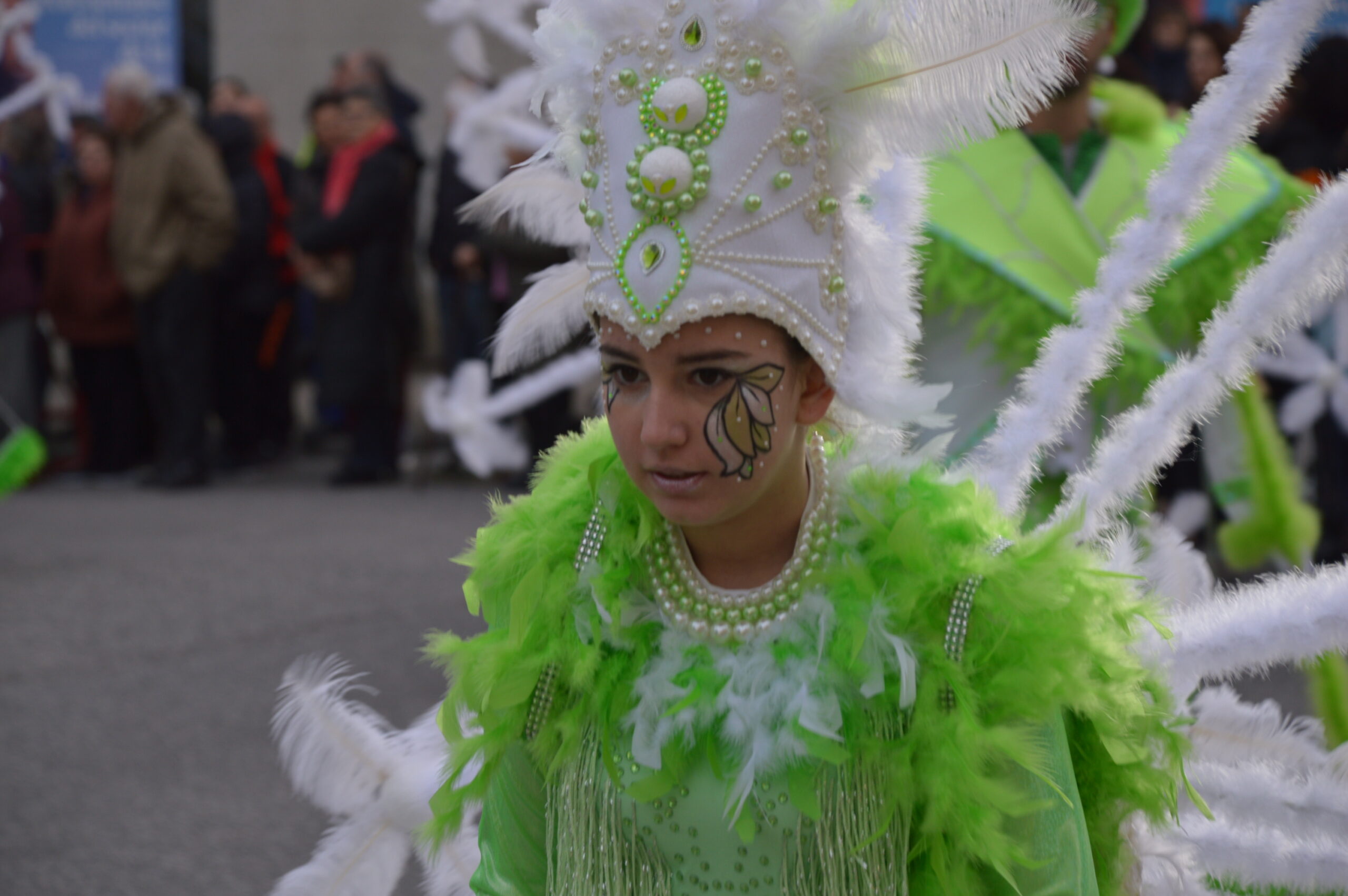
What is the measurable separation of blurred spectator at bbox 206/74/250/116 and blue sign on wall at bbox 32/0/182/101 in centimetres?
129

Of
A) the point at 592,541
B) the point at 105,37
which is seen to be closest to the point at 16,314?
the point at 105,37

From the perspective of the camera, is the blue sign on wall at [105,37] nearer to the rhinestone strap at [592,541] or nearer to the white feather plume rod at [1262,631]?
the rhinestone strap at [592,541]

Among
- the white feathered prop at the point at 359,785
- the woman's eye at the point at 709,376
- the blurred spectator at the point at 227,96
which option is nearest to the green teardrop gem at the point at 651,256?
the woman's eye at the point at 709,376

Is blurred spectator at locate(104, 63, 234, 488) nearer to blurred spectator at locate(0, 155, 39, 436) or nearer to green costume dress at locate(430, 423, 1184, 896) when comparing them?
blurred spectator at locate(0, 155, 39, 436)

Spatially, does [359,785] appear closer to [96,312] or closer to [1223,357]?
[1223,357]

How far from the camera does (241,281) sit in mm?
8398

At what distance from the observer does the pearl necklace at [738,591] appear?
4.87 ft

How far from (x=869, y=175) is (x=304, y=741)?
1.15 meters

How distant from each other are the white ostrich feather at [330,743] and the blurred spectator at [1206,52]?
496 cm

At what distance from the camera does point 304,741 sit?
204 centimetres

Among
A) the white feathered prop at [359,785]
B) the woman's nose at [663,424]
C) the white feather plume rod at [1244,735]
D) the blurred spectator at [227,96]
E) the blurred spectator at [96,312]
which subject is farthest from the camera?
the blurred spectator at [227,96]

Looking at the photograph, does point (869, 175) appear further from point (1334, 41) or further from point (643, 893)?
point (1334, 41)

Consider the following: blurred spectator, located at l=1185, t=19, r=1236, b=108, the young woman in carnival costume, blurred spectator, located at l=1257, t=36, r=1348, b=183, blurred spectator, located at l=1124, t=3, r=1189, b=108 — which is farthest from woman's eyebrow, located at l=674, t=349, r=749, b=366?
blurred spectator, located at l=1124, t=3, r=1189, b=108

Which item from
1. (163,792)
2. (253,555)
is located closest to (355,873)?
(163,792)
